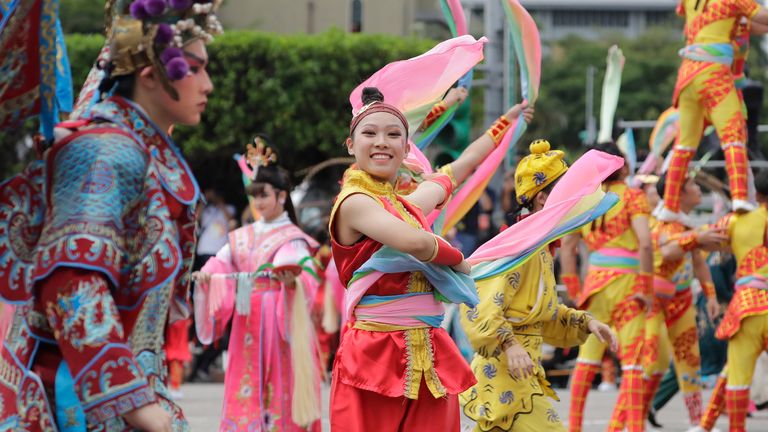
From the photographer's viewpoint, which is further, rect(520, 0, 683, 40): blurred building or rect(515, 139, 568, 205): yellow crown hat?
rect(520, 0, 683, 40): blurred building

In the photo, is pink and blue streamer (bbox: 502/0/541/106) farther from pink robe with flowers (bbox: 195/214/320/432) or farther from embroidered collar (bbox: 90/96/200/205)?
embroidered collar (bbox: 90/96/200/205)

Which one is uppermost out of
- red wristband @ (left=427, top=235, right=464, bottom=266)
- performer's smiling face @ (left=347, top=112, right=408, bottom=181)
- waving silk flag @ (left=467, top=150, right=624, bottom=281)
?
performer's smiling face @ (left=347, top=112, right=408, bottom=181)

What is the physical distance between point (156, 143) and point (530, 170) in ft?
10.7

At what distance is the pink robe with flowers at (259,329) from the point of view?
833 cm

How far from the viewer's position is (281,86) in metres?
23.8

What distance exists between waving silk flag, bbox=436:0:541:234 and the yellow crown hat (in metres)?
0.22

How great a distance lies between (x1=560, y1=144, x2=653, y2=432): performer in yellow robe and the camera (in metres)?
9.15

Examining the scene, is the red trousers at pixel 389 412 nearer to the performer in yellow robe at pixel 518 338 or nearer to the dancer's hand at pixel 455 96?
the performer in yellow robe at pixel 518 338

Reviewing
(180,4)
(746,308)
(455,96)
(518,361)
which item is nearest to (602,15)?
(746,308)

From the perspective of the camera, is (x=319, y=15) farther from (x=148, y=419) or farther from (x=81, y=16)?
(x=148, y=419)

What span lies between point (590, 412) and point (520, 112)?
5.45 meters

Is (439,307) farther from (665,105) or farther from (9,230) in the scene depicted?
(665,105)

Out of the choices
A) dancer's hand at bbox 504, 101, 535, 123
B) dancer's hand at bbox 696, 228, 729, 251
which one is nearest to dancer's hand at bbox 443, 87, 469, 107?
dancer's hand at bbox 504, 101, 535, 123

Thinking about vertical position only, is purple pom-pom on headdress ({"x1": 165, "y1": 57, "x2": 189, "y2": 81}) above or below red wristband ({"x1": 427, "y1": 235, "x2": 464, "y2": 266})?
above
